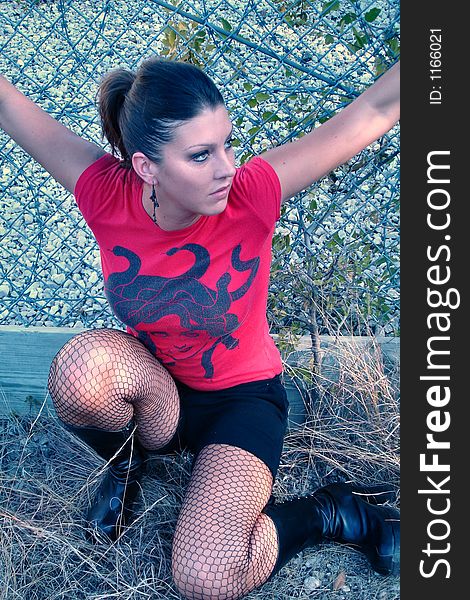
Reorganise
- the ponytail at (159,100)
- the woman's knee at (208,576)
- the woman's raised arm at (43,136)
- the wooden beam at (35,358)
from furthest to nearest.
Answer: the wooden beam at (35,358), the woman's raised arm at (43,136), the woman's knee at (208,576), the ponytail at (159,100)

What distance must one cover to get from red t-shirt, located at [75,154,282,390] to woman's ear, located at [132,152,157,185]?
0.14 metres

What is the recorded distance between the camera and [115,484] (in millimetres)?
2473

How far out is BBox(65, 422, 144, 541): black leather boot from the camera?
236cm

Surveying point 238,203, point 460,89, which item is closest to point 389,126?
point 460,89

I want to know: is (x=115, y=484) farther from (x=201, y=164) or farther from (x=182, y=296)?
(x=201, y=164)

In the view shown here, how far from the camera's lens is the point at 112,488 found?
8.12ft

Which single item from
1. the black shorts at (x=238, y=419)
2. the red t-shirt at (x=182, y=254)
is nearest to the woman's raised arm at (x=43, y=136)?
the red t-shirt at (x=182, y=254)

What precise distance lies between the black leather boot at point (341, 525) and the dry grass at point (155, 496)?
6cm

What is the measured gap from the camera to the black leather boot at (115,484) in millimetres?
2357

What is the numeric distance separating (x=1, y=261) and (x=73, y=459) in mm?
1729

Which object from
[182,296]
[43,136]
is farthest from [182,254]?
[43,136]

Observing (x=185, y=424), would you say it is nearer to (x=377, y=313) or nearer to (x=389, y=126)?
(x=377, y=313)

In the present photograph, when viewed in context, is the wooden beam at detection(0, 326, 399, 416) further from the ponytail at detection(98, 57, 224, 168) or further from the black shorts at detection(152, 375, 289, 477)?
the ponytail at detection(98, 57, 224, 168)

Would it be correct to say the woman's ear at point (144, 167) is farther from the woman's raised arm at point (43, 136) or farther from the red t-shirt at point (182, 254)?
the woman's raised arm at point (43, 136)
